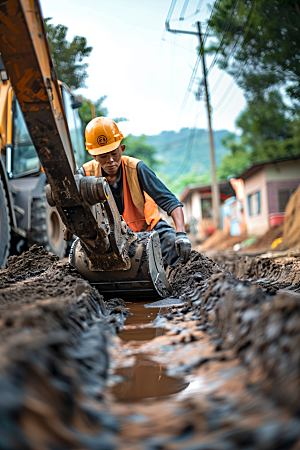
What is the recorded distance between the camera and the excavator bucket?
10.6 ft

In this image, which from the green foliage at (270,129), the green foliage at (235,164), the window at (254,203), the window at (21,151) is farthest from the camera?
the green foliage at (235,164)

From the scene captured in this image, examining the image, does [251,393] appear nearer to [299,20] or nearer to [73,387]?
[73,387]

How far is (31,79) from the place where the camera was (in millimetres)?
2240

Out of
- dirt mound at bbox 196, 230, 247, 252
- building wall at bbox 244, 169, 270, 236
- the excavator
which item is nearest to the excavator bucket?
the excavator

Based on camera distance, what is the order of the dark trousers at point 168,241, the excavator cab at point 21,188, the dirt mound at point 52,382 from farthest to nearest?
the excavator cab at point 21,188 < the dark trousers at point 168,241 < the dirt mound at point 52,382

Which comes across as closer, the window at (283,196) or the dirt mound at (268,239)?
the dirt mound at (268,239)

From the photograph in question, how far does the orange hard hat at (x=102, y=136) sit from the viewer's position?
363 centimetres

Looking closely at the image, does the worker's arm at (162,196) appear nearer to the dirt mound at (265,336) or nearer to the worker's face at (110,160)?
the worker's face at (110,160)

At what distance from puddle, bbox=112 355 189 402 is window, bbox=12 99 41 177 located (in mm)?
5356

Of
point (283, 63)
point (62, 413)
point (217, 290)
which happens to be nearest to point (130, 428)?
point (62, 413)

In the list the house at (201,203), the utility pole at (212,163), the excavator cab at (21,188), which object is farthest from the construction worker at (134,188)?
the house at (201,203)

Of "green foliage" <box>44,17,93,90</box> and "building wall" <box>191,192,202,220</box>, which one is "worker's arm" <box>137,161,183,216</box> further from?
"building wall" <box>191,192,202,220</box>

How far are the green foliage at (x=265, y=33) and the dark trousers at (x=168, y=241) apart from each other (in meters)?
10.3

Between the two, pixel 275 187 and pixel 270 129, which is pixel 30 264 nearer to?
pixel 275 187
